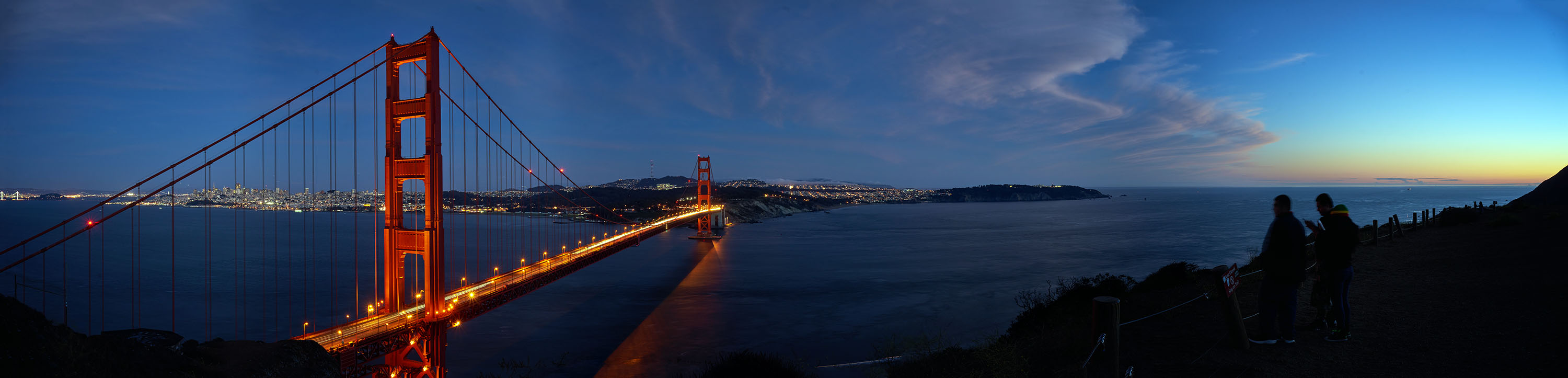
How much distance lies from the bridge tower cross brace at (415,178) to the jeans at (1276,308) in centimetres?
1176

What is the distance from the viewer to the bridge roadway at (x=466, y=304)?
927cm

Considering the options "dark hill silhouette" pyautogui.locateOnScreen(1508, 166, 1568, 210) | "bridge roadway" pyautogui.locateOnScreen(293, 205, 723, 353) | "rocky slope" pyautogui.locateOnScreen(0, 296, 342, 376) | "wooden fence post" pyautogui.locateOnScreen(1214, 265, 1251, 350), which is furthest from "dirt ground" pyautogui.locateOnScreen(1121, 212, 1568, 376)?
"dark hill silhouette" pyautogui.locateOnScreen(1508, 166, 1568, 210)

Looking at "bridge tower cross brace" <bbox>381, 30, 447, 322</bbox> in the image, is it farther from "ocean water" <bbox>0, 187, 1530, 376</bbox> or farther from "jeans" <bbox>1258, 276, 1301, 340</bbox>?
"jeans" <bbox>1258, 276, 1301, 340</bbox>

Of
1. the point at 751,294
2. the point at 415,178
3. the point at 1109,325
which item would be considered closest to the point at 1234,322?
the point at 1109,325

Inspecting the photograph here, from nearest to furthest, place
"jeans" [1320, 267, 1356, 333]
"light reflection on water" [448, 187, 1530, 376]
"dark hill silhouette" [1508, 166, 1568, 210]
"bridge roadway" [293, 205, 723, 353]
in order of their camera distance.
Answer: "jeans" [1320, 267, 1356, 333] → "bridge roadway" [293, 205, 723, 353] → "light reflection on water" [448, 187, 1530, 376] → "dark hill silhouette" [1508, 166, 1568, 210]

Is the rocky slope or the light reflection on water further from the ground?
the rocky slope

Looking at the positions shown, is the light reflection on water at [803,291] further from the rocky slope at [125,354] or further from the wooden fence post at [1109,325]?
the wooden fence post at [1109,325]

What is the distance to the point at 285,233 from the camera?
69.6 m

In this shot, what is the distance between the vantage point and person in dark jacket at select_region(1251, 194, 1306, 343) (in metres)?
4.62

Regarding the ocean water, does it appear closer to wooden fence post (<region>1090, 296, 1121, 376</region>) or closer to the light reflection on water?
the light reflection on water

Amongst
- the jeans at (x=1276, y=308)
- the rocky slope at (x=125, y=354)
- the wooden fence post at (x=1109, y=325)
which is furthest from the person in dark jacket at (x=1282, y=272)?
the rocky slope at (x=125, y=354)

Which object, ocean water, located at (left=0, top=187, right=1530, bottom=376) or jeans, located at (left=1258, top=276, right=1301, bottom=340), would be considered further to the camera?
ocean water, located at (left=0, top=187, right=1530, bottom=376)

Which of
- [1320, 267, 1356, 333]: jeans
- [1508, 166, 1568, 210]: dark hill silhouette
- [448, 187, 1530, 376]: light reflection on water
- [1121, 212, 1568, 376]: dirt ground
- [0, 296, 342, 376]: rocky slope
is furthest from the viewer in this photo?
[1508, 166, 1568, 210]: dark hill silhouette

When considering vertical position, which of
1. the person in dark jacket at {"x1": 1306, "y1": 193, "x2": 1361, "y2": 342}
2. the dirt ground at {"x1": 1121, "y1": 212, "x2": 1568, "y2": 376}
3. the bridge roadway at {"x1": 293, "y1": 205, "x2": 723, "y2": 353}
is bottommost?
the bridge roadway at {"x1": 293, "y1": 205, "x2": 723, "y2": 353}
